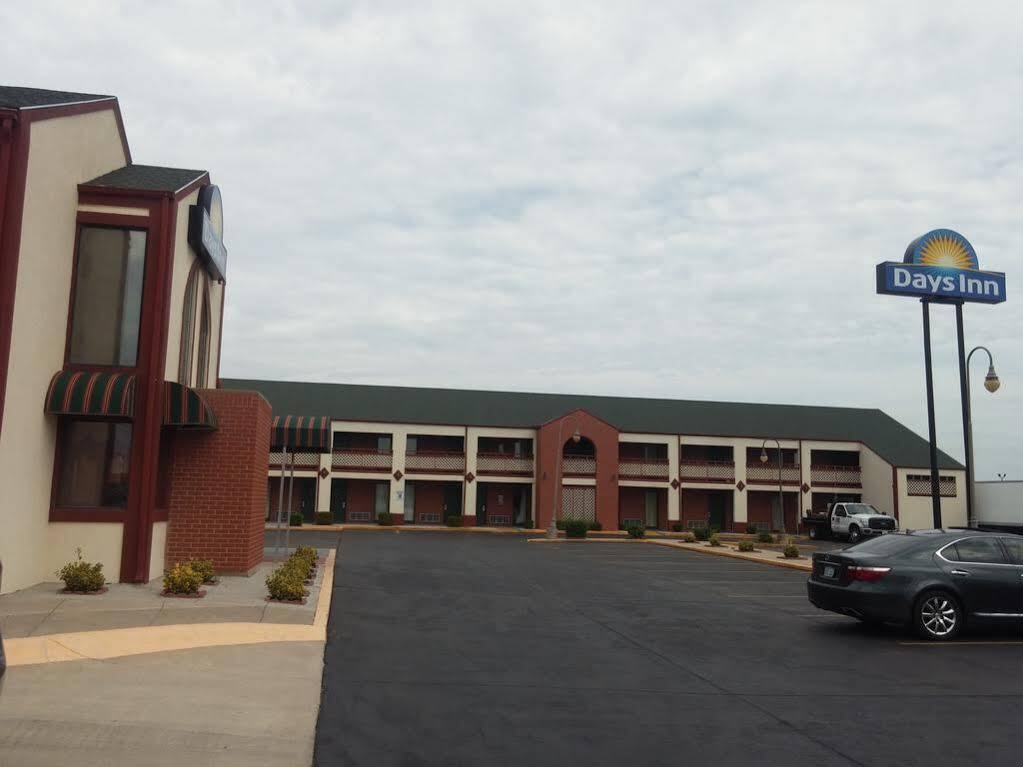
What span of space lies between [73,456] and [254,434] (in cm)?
323

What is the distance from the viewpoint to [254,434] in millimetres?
17000

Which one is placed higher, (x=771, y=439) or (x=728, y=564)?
(x=771, y=439)

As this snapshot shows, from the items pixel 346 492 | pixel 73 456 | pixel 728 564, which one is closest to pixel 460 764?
pixel 73 456

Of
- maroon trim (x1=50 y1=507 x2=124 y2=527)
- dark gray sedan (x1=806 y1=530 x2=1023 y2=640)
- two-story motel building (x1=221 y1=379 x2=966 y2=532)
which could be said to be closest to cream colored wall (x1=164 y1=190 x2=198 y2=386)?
maroon trim (x1=50 y1=507 x2=124 y2=527)

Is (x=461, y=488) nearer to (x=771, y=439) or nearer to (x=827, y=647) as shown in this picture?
(x=771, y=439)

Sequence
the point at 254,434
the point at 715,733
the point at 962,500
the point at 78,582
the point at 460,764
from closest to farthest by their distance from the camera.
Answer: the point at 460,764 → the point at 715,733 → the point at 78,582 → the point at 254,434 → the point at 962,500

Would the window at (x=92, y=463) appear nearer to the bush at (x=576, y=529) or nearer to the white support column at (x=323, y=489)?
the bush at (x=576, y=529)

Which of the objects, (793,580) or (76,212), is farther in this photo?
(793,580)

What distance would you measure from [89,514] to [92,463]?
0.91m

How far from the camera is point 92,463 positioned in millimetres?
15117

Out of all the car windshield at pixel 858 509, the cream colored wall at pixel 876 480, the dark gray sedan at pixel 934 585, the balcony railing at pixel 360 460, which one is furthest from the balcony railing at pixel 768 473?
the dark gray sedan at pixel 934 585

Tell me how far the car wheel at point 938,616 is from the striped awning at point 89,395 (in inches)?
497

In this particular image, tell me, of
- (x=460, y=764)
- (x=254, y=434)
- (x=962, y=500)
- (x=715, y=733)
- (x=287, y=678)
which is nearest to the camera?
(x=460, y=764)

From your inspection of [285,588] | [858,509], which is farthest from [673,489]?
[285,588]
